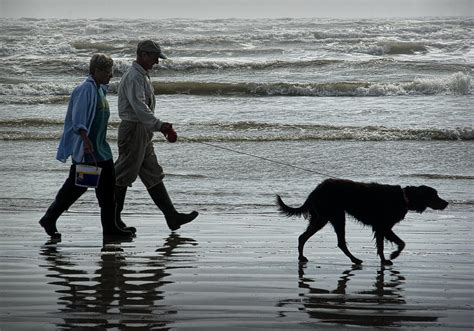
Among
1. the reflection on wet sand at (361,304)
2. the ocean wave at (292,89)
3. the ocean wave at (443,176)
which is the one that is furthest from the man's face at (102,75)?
the ocean wave at (292,89)

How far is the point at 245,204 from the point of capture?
885 cm

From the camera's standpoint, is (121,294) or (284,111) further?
(284,111)

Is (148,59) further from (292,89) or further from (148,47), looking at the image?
(292,89)

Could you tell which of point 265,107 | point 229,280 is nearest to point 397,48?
point 265,107

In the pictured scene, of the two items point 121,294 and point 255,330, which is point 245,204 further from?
point 255,330

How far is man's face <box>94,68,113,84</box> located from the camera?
6.59 meters

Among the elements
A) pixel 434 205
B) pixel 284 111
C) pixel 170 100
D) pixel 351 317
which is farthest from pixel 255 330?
pixel 170 100

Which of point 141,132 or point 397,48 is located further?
point 397,48

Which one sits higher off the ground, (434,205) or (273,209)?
(434,205)

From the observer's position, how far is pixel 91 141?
662 cm

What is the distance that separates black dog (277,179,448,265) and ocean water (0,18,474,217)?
199 centimetres

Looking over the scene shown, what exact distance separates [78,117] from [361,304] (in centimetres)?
285

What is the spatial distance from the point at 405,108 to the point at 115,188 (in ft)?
35.1

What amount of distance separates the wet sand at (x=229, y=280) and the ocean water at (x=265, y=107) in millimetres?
1457
